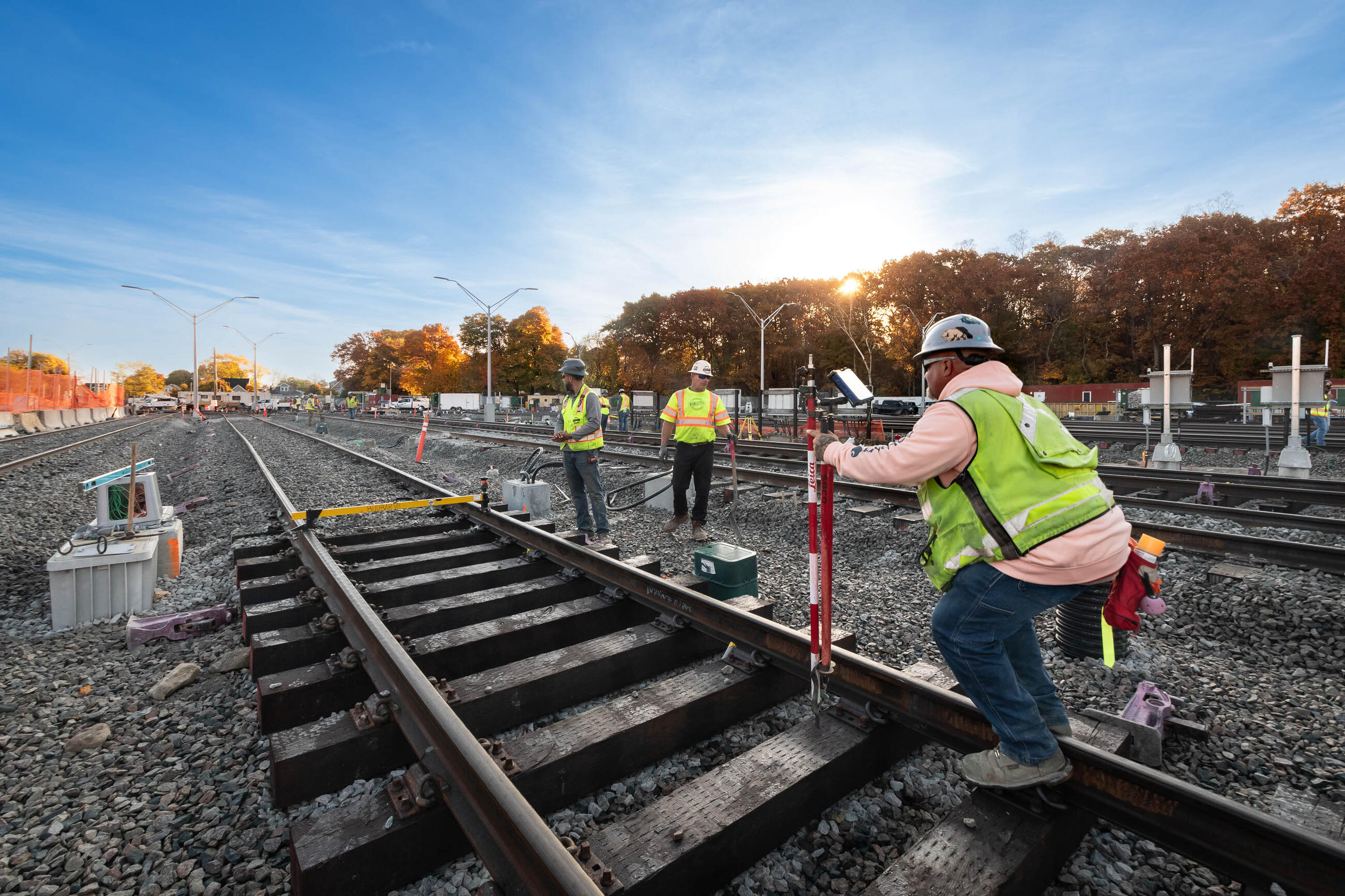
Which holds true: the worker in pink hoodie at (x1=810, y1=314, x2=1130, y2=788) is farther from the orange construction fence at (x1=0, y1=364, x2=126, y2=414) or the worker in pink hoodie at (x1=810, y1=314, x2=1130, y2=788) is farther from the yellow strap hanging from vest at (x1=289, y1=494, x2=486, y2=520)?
the orange construction fence at (x1=0, y1=364, x2=126, y2=414)

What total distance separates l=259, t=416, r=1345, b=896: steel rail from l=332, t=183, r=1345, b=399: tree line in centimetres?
4136

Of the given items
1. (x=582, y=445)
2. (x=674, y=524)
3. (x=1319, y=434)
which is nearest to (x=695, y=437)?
(x=674, y=524)

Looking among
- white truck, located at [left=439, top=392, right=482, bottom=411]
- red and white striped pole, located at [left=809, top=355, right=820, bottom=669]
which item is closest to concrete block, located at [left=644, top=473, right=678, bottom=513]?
red and white striped pole, located at [left=809, top=355, right=820, bottom=669]

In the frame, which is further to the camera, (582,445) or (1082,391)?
(1082,391)

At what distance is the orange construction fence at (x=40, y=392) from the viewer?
27062 millimetres

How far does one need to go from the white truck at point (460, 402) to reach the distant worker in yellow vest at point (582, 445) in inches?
2223

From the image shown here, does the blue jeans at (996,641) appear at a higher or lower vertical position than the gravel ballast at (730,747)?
higher

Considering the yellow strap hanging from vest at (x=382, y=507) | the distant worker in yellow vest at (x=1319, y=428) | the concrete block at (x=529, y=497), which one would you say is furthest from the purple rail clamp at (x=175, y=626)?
the distant worker in yellow vest at (x=1319, y=428)

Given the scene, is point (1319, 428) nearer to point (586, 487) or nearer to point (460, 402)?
point (586, 487)

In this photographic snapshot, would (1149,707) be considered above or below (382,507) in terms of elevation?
below

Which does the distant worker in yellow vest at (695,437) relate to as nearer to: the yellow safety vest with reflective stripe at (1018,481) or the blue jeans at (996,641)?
the blue jeans at (996,641)

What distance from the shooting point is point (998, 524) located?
6.96 ft

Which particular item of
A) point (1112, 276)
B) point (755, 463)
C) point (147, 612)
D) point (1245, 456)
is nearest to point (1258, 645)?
point (147, 612)

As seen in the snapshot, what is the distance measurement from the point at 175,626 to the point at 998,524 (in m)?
5.01
